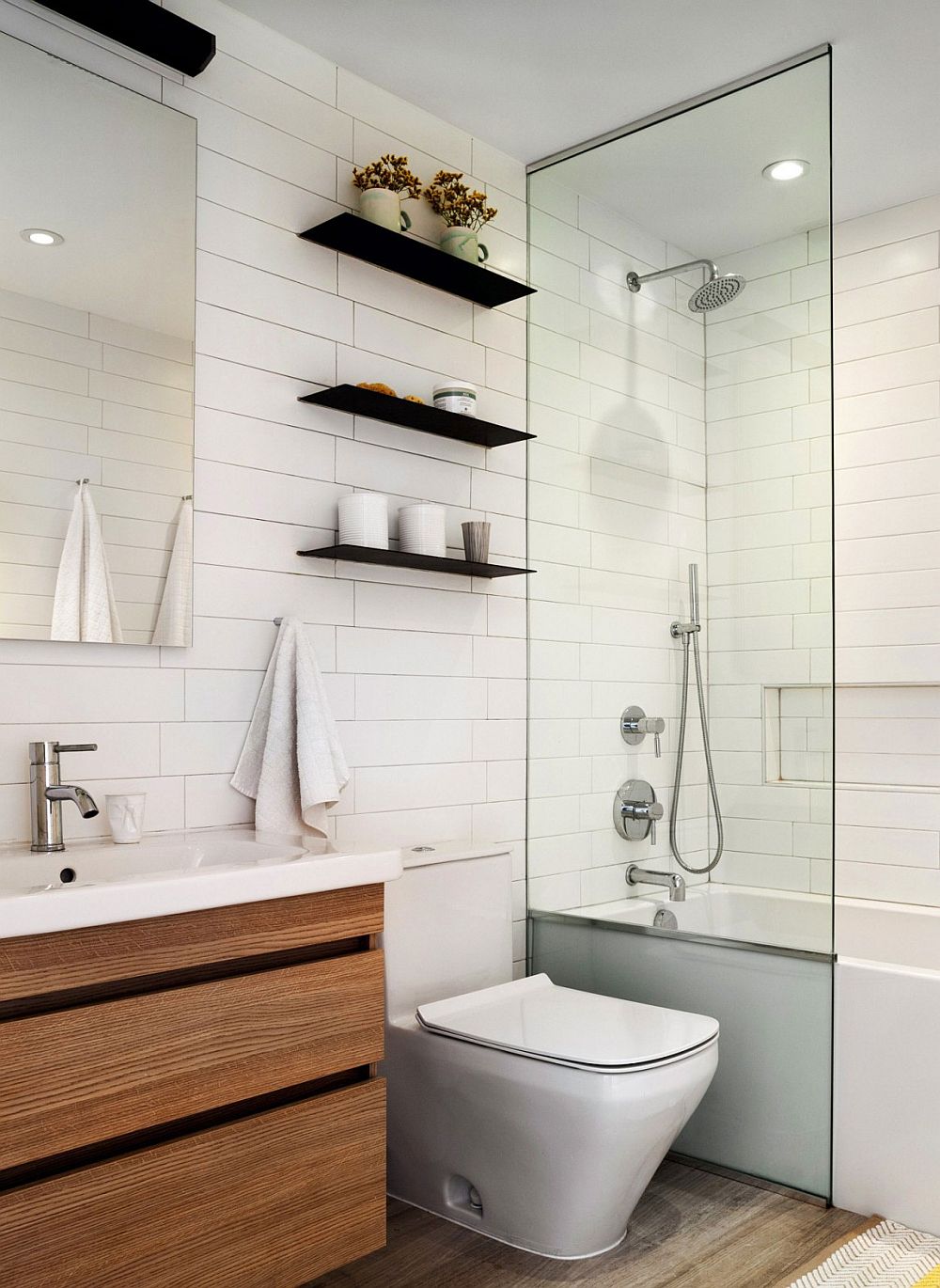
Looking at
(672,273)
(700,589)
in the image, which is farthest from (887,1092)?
(672,273)

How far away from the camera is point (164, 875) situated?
158cm

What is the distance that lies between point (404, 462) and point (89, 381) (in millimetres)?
848

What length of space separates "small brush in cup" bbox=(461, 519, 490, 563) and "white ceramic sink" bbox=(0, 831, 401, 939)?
2.98 feet

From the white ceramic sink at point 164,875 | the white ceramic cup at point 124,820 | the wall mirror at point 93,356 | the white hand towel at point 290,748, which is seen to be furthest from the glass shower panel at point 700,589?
the white ceramic cup at point 124,820

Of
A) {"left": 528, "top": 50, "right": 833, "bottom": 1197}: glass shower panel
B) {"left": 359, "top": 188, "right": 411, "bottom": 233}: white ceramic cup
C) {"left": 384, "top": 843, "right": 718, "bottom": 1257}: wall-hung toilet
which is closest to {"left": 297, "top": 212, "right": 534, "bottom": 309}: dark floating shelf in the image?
{"left": 359, "top": 188, "right": 411, "bottom": 233}: white ceramic cup

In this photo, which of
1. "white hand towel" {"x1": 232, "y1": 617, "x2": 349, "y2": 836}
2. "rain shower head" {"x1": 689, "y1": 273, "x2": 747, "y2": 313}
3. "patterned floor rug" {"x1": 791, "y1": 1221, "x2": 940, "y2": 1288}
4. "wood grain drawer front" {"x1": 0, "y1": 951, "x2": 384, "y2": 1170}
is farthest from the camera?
"rain shower head" {"x1": 689, "y1": 273, "x2": 747, "y2": 313}

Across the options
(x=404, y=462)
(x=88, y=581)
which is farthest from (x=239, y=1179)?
(x=404, y=462)

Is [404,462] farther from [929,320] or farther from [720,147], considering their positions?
[929,320]

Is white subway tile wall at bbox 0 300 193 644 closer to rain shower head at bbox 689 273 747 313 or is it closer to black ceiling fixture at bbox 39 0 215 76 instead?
black ceiling fixture at bbox 39 0 215 76

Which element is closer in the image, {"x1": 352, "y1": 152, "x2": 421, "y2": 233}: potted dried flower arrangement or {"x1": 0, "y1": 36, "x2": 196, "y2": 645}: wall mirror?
{"x1": 0, "y1": 36, "x2": 196, "y2": 645}: wall mirror

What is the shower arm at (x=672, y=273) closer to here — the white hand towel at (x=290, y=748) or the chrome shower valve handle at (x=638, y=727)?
the chrome shower valve handle at (x=638, y=727)

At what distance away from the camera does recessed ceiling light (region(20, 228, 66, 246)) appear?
6.38 feet

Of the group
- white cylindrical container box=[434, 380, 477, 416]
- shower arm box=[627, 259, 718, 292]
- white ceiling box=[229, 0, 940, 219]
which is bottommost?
white cylindrical container box=[434, 380, 477, 416]

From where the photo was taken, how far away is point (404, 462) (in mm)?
2654
